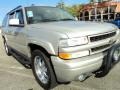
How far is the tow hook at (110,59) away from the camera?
14.9ft

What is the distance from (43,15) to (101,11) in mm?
41591

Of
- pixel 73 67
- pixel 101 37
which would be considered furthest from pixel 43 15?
pixel 73 67

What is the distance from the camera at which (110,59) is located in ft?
15.0

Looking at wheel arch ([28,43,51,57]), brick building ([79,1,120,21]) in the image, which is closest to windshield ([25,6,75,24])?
wheel arch ([28,43,51,57])

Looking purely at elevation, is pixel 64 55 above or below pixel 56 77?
above

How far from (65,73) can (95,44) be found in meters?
0.80

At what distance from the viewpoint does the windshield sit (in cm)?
578

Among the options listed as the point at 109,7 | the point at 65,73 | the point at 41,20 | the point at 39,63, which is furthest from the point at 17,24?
the point at 109,7

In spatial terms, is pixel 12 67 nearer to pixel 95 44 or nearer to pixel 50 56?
pixel 50 56

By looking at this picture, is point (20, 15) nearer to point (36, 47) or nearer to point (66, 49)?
point (36, 47)

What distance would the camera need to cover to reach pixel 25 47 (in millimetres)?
5684

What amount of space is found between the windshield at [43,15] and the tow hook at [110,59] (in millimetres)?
1852

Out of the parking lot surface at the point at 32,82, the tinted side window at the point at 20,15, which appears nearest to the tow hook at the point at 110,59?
the parking lot surface at the point at 32,82

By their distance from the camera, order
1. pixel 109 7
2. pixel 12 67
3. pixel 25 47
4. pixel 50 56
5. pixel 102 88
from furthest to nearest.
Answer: pixel 109 7, pixel 12 67, pixel 25 47, pixel 102 88, pixel 50 56
